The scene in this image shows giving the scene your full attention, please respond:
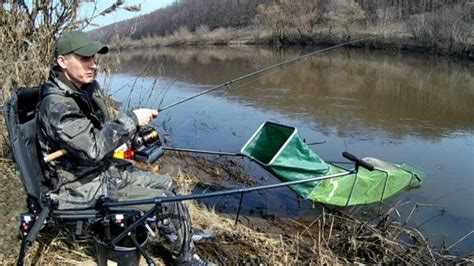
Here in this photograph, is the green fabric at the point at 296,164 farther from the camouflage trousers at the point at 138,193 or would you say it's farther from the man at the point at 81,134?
the man at the point at 81,134

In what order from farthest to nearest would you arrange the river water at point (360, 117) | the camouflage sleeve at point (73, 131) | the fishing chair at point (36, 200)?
1. the river water at point (360, 117)
2. the fishing chair at point (36, 200)
3. the camouflage sleeve at point (73, 131)

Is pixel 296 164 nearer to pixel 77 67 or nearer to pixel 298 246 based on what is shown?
pixel 298 246

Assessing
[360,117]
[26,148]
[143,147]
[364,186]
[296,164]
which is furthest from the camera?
[360,117]

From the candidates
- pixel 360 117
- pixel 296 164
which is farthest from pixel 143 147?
pixel 360 117

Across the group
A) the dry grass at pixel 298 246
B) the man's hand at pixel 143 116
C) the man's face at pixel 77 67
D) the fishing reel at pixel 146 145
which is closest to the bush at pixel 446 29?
the dry grass at pixel 298 246

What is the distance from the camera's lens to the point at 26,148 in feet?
8.13

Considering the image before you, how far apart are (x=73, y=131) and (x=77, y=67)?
1.47ft

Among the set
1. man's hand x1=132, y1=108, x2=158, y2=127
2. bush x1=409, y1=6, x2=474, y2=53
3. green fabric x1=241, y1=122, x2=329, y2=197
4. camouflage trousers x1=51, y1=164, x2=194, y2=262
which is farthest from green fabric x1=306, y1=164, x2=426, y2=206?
bush x1=409, y1=6, x2=474, y2=53

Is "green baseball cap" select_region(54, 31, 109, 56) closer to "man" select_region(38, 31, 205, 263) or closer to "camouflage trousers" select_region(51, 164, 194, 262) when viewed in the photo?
"man" select_region(38, 31, 205, 263)

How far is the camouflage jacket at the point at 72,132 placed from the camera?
2336 millimetres

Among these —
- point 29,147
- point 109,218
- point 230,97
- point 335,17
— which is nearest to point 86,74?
point 29,147

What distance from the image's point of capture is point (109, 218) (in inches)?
100.0

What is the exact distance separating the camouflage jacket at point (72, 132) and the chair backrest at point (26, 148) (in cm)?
5

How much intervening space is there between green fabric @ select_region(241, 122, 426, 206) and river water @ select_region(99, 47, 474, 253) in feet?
1.05
